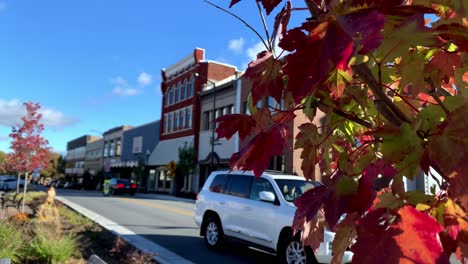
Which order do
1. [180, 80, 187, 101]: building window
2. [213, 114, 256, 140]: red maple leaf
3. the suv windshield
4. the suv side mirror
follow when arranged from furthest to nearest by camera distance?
[180, 80, 187, 101]: building window, the suv windshield, the suv side mirror, [213, 114, 256, 140]: red maple leaf

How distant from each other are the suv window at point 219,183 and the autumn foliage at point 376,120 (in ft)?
27.5

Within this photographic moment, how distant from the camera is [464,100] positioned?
1061 millimetres

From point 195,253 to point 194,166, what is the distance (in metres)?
26.4

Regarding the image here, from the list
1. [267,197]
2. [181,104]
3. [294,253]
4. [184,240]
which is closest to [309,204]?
[294,253]

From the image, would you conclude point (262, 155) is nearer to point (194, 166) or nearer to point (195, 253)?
point (195, 253)

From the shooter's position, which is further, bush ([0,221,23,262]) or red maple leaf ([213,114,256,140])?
bush ([0,221,23,262])

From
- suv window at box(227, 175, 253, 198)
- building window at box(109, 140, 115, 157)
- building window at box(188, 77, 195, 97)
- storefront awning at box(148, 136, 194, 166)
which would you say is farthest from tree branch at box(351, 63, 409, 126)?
building window at box(109, 140, 115, 157)

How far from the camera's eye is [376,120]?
1340 mm

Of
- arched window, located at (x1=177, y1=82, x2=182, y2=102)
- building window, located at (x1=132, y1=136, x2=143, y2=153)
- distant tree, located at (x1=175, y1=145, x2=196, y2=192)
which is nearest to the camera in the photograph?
distant tree, located at (x1=175, y1=145, x2=196, y2=192)

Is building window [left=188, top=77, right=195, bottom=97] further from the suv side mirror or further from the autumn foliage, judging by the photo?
the autumn foliage

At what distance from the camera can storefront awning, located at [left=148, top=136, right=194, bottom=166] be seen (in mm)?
39397

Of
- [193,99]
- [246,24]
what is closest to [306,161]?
[246,24]

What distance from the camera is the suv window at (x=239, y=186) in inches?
356

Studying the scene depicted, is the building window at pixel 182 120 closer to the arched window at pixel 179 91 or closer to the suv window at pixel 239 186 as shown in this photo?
the arched window at pixel 179 91
